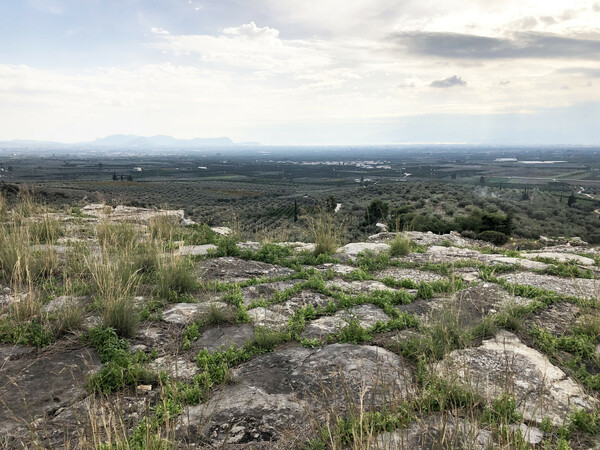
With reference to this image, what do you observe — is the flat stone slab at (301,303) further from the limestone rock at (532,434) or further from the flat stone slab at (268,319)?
the limestone rock at (532,434)

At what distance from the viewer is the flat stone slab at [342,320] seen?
10.4 ft

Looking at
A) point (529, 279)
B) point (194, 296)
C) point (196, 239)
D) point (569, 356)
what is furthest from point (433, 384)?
point (196, 239)

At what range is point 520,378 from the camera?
247 cm

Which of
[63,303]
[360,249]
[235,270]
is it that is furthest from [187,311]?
[360,249]

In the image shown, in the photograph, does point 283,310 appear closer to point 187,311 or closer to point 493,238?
point 187,311

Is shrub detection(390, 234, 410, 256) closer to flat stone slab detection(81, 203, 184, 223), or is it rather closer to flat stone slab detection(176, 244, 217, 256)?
flat stone slab detection(176, 244, 217, 256)

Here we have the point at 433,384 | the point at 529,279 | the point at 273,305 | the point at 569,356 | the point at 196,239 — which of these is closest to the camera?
the point at 433,384

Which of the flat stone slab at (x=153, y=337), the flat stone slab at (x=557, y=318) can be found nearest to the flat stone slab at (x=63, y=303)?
the flat stone slab at (x=153, y=337)

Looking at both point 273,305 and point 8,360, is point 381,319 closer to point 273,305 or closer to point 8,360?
point 273,305

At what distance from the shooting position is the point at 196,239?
6102 mm

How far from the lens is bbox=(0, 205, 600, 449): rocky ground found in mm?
1869

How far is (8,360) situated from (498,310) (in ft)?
13.6

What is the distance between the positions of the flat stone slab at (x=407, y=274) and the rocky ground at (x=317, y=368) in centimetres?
7

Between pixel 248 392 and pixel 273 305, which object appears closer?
pixel 248 392
